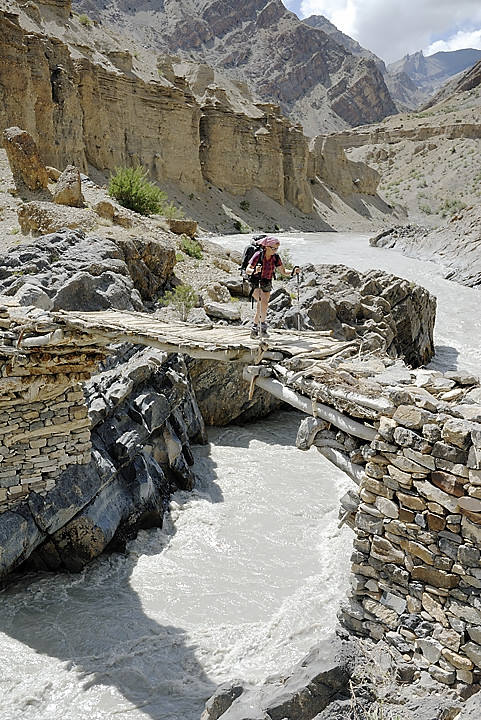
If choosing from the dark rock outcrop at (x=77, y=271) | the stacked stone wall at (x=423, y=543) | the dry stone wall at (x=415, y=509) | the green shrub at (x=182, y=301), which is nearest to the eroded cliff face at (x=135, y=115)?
the dark rock outcrop at (x=77, y=271)

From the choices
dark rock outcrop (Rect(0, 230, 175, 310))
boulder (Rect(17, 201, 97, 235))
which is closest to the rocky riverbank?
dark rock outcrop (Rect(0, 230, 175, 310))

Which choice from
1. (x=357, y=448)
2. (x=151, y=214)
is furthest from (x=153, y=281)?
(x=357, y=448)

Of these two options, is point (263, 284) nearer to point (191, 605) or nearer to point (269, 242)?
point (269, 242)

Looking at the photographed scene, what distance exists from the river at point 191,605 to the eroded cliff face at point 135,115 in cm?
2170

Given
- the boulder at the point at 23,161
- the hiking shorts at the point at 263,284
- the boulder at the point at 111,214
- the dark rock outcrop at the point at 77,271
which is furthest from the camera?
the boulder at the point at 23,161

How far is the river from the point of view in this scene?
21.1 ft

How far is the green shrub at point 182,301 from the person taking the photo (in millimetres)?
13305

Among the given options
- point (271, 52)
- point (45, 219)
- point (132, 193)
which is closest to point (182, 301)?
point (45, 219)

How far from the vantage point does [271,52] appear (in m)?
103

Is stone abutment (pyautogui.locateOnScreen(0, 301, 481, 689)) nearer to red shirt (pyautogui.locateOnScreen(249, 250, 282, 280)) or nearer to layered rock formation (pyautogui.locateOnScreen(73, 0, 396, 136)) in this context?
red shirt (pyautogui.locateOnScreen(249, 250, 282, 280))

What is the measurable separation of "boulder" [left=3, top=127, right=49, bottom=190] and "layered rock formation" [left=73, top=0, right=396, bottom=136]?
81092 millimetres

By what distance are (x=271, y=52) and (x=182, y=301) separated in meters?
105

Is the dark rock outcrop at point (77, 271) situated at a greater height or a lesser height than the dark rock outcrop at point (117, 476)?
greater

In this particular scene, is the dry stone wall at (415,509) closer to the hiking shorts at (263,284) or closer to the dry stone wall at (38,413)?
the hiking shorts at (263,284)
